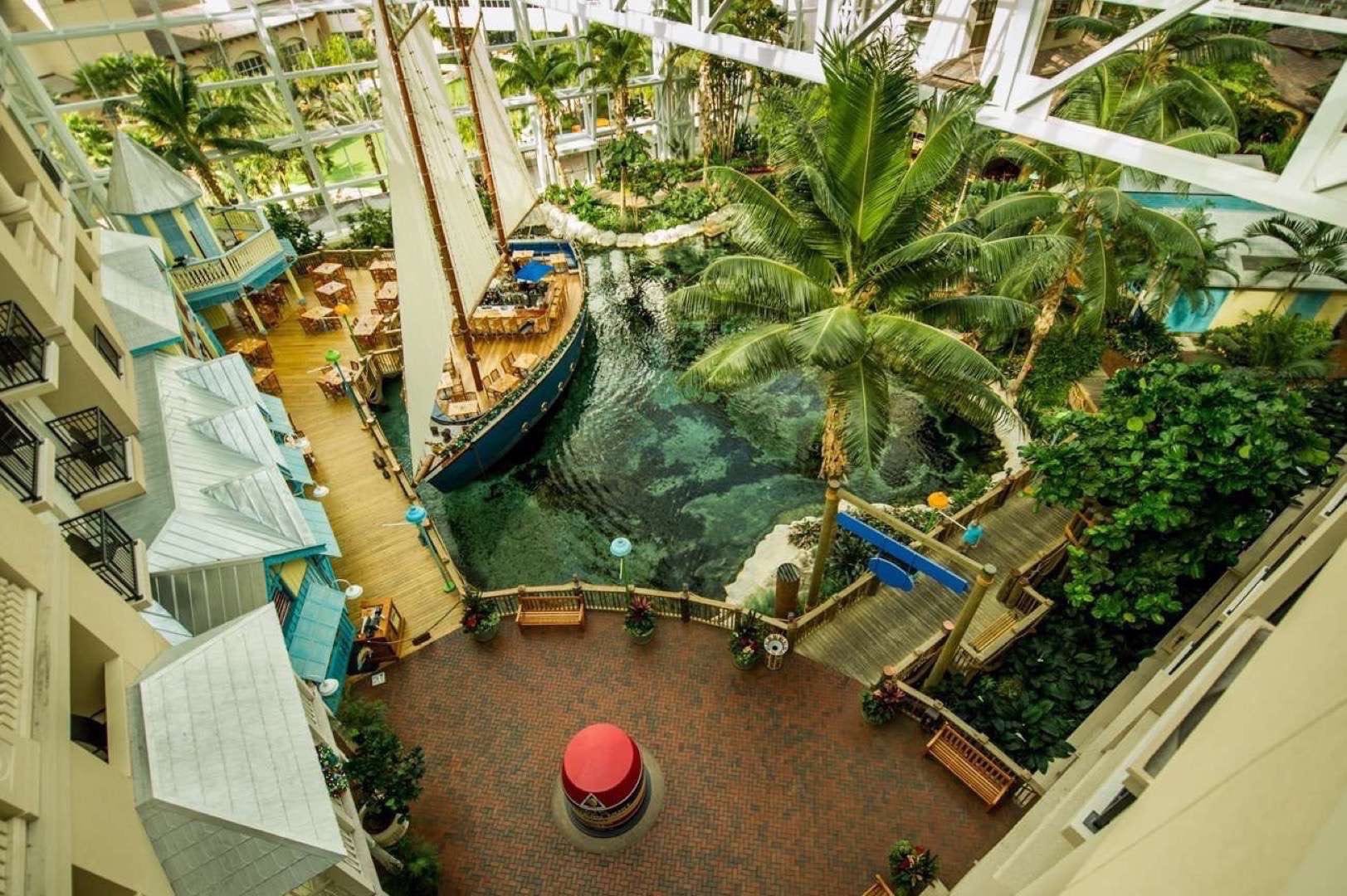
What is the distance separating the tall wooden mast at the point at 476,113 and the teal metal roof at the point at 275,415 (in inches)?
439

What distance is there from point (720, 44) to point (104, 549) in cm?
1821

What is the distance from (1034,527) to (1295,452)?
21.4 feet

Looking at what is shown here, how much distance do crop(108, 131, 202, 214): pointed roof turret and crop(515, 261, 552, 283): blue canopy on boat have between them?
37.9 feet

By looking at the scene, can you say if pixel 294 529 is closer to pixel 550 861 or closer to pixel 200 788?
pixel 200 788

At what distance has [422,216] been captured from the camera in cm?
1778

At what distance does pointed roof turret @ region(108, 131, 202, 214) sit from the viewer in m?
20.6

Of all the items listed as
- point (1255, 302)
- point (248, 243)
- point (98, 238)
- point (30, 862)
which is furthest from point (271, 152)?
point (1255, 302)

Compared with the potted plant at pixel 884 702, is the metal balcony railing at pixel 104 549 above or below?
above

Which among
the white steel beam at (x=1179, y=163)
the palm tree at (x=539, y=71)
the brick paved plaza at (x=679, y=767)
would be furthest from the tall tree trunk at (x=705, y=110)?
the brick paved plaza at (x=679, y=767)

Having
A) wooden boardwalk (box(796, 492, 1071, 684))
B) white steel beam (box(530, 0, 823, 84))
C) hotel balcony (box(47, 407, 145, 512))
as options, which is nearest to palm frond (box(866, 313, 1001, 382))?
white steel beam (box(530, 0, 823, 84))

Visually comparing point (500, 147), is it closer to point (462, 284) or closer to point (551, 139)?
point (462, 284)

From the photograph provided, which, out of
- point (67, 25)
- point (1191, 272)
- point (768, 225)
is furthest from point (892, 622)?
point (67, 25)

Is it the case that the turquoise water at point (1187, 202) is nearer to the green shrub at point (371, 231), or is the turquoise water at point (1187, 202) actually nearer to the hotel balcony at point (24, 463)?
the hotel balcony at point (24, 463)

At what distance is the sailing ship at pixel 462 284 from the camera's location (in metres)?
17.4
